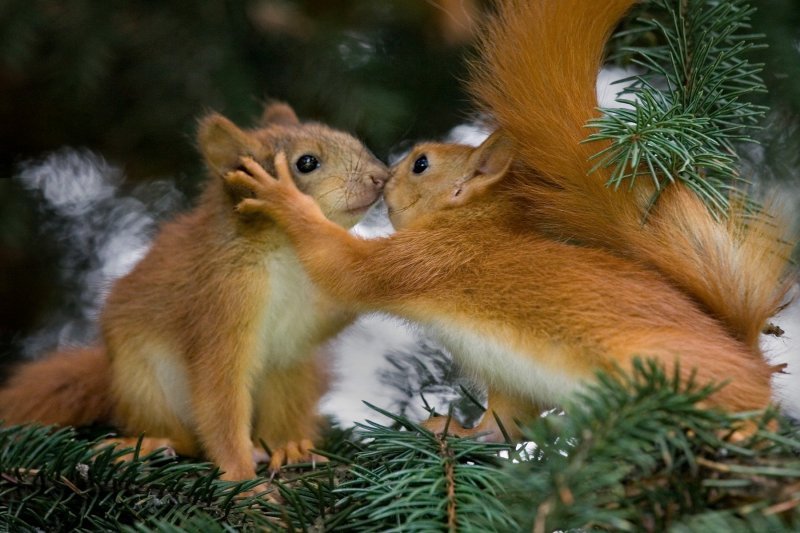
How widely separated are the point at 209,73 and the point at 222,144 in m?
0.40

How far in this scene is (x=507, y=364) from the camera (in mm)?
1582

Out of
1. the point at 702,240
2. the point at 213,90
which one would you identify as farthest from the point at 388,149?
the point at 702,240

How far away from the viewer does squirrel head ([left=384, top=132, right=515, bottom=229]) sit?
1.83 metres

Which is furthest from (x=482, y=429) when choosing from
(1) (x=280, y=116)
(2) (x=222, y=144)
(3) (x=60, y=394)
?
(3) (x=60, y=394)

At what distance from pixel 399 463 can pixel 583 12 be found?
2.92 feet

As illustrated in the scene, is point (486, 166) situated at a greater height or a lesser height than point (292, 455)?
greater

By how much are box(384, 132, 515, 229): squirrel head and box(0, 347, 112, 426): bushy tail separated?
86 centimetres

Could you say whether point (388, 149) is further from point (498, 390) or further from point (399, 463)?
point (399, 463)

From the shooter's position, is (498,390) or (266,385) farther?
(266,385)

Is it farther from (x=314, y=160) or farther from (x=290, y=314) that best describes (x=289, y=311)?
(x=314, y=160)

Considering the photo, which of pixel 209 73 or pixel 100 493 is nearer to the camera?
pixel 100 493

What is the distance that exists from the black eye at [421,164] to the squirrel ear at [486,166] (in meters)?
0.11

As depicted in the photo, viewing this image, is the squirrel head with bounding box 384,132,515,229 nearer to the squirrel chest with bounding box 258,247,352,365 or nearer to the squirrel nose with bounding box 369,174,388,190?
the squirrel nose with bounding box 369,174,388,190

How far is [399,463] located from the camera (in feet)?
4.69
